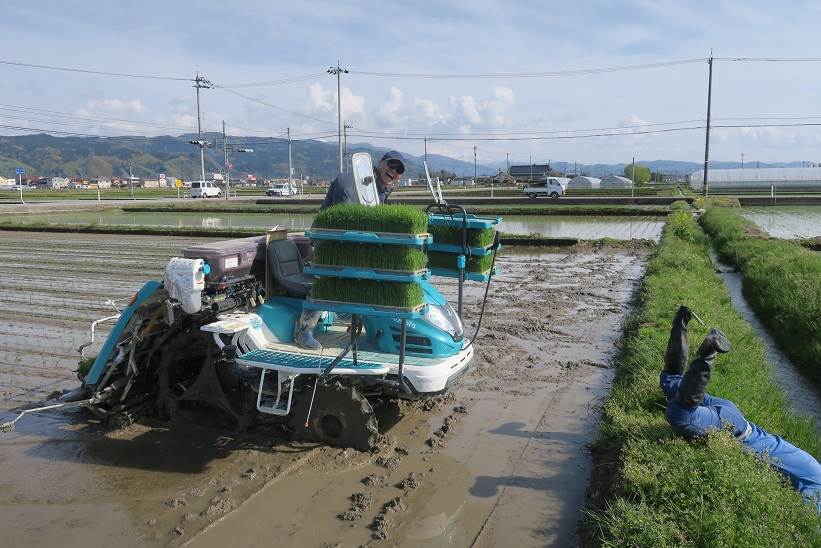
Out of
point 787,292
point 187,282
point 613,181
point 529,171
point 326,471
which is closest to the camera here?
point 326,471

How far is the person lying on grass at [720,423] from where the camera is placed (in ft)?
12.2

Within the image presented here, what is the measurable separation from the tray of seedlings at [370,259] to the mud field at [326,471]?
4.17 ft

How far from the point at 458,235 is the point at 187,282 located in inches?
88.3

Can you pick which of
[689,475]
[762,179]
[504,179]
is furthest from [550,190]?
[689,475]

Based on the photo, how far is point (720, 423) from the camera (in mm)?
3906

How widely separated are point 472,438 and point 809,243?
46.4 feet

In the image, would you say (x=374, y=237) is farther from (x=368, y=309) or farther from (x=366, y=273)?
(x=368, y=309)

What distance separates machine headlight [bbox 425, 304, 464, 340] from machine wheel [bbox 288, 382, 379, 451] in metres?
0.84

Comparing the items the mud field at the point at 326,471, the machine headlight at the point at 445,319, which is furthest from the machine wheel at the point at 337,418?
the machine headlight at the point at 445,319

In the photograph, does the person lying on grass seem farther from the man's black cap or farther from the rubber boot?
the man's black cap

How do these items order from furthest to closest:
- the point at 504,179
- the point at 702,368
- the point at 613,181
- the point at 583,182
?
the point at 504,179, the point at 613,181, the point at 583,182, the point at 702,368

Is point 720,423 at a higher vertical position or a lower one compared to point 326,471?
higher

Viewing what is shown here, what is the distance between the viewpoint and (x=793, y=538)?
3.07 meters

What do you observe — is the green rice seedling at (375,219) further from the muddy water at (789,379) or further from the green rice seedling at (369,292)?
the muddy water at (789,379)
